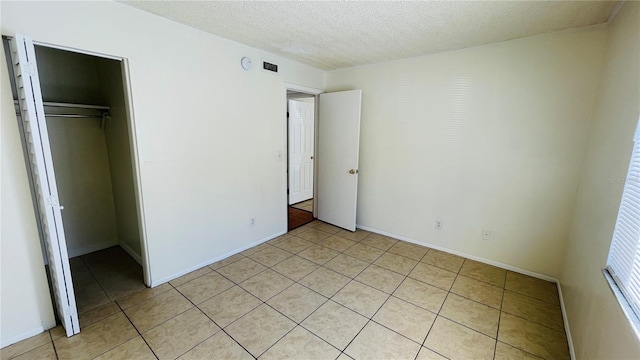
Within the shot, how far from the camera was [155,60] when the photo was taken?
220 cm

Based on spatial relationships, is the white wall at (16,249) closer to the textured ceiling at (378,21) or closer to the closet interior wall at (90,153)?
the closet interior wall at (90,153)

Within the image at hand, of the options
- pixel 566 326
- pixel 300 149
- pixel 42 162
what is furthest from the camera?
pixel 300 149

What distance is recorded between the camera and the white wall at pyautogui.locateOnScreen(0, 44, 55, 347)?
1645mm

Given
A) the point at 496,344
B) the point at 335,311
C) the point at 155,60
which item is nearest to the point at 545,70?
the point at 496,344

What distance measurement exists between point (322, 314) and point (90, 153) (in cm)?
309

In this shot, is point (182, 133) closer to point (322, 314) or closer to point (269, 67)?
point (269, 67)

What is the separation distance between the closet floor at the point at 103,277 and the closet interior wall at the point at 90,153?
5.0 inches

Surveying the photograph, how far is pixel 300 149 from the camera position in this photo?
199 inches

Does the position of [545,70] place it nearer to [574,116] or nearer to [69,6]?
[574,116]

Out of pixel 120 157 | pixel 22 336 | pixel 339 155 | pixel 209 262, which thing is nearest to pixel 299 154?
pixel 339 155


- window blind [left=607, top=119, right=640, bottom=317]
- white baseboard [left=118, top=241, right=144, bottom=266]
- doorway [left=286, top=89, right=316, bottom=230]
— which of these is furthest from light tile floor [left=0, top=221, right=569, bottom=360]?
doorway [left=286, top=89, right=316, bottom=230]

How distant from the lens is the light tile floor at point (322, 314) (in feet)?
5.80

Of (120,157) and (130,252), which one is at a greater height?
(120,157)

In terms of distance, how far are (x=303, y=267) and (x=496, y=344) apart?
5.74 ft
